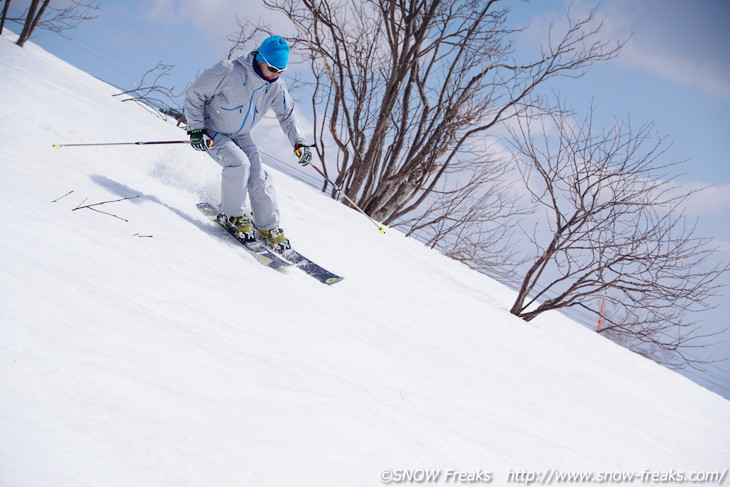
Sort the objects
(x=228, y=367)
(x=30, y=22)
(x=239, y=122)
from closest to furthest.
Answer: (x=228, y=367) → (x=239, y=122) → (x=30, y=22)

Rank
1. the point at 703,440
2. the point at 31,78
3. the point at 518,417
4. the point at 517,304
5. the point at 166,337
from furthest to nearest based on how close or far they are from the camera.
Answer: the point at 517,304 < the point at 31,78 < the point at 703,440 < the point at 518,417 < the point at 166,337

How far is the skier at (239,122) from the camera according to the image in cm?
331

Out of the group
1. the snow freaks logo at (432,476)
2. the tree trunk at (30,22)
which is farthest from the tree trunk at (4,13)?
the snow freaks logo at (432,476)

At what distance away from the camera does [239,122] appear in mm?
3539

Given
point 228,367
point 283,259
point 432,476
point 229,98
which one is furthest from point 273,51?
point 432,476

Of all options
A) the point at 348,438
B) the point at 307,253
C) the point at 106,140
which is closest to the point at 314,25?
the point at 106,140

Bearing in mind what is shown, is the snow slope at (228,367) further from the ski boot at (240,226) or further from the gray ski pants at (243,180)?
the gray ski pants at (243,180)

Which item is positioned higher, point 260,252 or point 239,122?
point 239,122

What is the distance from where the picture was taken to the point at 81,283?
161 centimetres

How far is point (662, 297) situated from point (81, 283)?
18.1ft

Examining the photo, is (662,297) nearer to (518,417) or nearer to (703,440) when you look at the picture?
(703,440)

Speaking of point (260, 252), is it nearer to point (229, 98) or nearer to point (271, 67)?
point (229, 98)

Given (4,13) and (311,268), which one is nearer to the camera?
(311,268)

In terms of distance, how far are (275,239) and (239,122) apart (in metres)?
1.03
